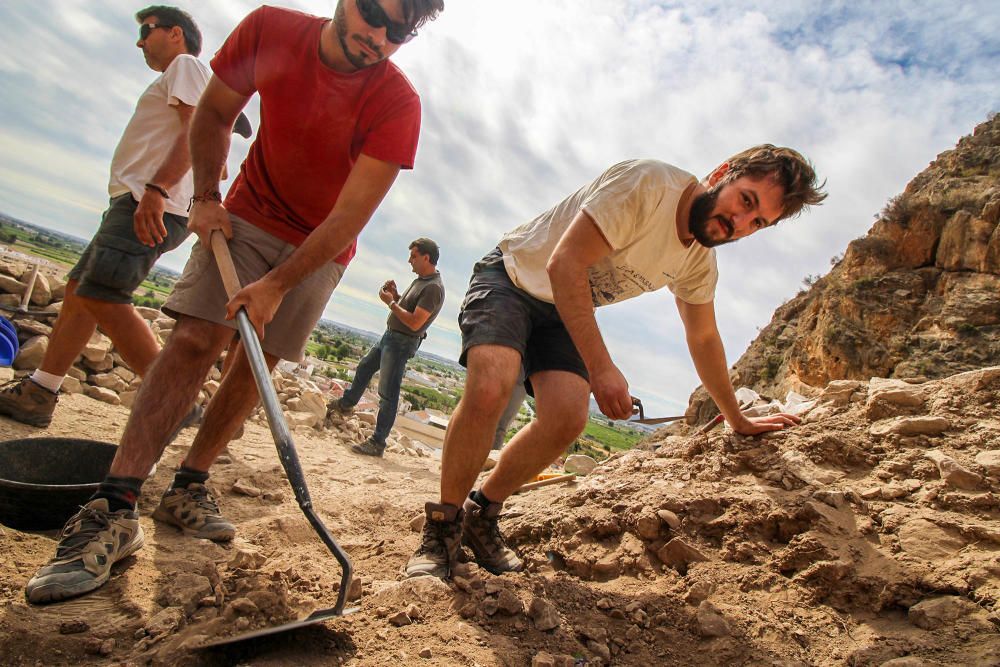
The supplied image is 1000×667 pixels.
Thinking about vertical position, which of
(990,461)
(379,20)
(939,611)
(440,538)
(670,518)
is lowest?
(440,538)

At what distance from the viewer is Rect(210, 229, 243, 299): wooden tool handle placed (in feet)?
6.54

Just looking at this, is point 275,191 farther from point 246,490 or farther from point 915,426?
point 915,426

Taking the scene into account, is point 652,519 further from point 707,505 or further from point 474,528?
point 474,528

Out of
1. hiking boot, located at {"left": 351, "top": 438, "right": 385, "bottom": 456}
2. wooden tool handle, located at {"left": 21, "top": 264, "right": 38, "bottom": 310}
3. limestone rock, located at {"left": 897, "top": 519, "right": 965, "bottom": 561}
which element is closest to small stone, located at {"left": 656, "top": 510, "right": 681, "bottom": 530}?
limestone rock, located at {"left": 897, "top": 519, "right": 965, "bottom": 561}

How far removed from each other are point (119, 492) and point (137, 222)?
57.6 inches

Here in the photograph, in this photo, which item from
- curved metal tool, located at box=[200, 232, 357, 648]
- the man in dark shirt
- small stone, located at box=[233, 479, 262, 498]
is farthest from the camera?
the man in dark shirt

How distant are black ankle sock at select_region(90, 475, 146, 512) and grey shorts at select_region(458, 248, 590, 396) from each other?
50.9 inches

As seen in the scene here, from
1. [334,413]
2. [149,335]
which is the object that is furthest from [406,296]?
[149,335]

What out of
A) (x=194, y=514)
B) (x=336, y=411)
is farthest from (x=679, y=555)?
(x=336, y=411)

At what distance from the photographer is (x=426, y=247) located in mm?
5809

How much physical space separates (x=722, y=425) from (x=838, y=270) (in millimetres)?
22138

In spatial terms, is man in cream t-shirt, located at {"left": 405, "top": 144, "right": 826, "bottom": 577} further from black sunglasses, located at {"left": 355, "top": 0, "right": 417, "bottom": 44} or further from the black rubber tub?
the black rubber tub

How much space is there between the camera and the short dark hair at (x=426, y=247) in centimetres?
581

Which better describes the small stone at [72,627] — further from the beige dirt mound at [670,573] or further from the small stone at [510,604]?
the small stone at [510,604]
